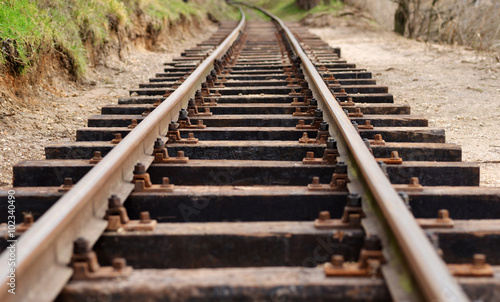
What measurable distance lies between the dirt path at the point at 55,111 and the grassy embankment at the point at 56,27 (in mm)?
354

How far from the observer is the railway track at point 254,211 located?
6.14 ft

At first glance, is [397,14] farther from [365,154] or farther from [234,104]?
[365,154]

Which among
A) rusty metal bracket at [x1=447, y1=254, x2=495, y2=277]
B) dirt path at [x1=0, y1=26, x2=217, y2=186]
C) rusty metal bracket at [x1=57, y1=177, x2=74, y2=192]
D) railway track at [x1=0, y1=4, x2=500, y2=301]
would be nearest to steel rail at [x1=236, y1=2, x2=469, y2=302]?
railway track at [x1=0, y1=4, x2=500, y2=301]

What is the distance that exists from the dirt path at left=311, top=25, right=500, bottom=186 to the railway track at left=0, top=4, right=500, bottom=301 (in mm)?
852

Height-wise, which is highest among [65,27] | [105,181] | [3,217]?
[65,27]

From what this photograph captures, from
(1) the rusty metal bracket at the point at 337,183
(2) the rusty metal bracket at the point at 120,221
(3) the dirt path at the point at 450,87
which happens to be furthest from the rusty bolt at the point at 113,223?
(3) the dirt path at the point at 450,87

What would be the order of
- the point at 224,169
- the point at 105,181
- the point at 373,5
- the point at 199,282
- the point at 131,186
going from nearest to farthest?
the point at 199,282 → the point at 105,181 → the point at 131,186 → the point at 224,169 → the point at 373,5

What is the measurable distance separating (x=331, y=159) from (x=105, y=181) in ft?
4.22

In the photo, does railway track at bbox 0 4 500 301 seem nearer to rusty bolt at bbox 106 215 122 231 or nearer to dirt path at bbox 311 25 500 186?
rusty bolt at bbox 106 215 122 231

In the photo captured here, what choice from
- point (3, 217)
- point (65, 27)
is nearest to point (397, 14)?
point (65, 27)

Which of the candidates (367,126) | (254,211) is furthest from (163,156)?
(367,126)

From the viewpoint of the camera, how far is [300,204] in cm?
→ 269

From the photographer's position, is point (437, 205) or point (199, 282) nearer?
point (199, 282)

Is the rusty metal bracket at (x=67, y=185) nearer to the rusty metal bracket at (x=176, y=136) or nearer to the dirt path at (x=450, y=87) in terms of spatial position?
the rusty metal bracket at (x=176, y=136)
